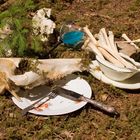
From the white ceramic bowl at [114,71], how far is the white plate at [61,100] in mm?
156

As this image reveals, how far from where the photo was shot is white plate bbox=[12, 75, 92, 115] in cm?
295

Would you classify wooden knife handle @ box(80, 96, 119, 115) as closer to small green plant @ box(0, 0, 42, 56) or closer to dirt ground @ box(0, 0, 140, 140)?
dirt ground @ box(0, 0, 140, 140)

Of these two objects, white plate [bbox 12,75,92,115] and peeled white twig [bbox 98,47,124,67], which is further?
peeled white twig [bbox 98,47,124,67]

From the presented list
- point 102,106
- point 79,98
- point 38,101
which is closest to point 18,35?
point 38,101

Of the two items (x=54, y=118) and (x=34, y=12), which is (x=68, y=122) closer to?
(x=54, y=118)

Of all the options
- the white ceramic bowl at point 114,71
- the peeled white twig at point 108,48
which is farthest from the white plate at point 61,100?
the peeled white twig at point 108,48

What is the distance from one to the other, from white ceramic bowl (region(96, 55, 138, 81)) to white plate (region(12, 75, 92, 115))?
0.16 metres

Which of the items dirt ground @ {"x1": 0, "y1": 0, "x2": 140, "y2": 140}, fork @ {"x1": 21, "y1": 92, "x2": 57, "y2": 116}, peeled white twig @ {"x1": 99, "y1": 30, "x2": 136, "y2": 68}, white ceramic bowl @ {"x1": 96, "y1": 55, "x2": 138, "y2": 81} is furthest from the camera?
peeled white twig @ {"x1": 99, "y1": 30, "x2": 136, "y2": 68}

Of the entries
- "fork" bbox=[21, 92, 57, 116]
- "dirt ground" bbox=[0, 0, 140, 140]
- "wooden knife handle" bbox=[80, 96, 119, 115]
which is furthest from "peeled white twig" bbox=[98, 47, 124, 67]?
"fork" bbox=[21, 92, 57, 116]

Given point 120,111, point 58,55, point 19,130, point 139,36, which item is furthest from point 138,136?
point 139,36

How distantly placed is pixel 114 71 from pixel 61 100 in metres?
0.39

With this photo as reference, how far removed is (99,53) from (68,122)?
0.59 metres

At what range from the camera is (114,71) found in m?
3.13

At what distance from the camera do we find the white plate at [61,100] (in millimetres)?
2951
